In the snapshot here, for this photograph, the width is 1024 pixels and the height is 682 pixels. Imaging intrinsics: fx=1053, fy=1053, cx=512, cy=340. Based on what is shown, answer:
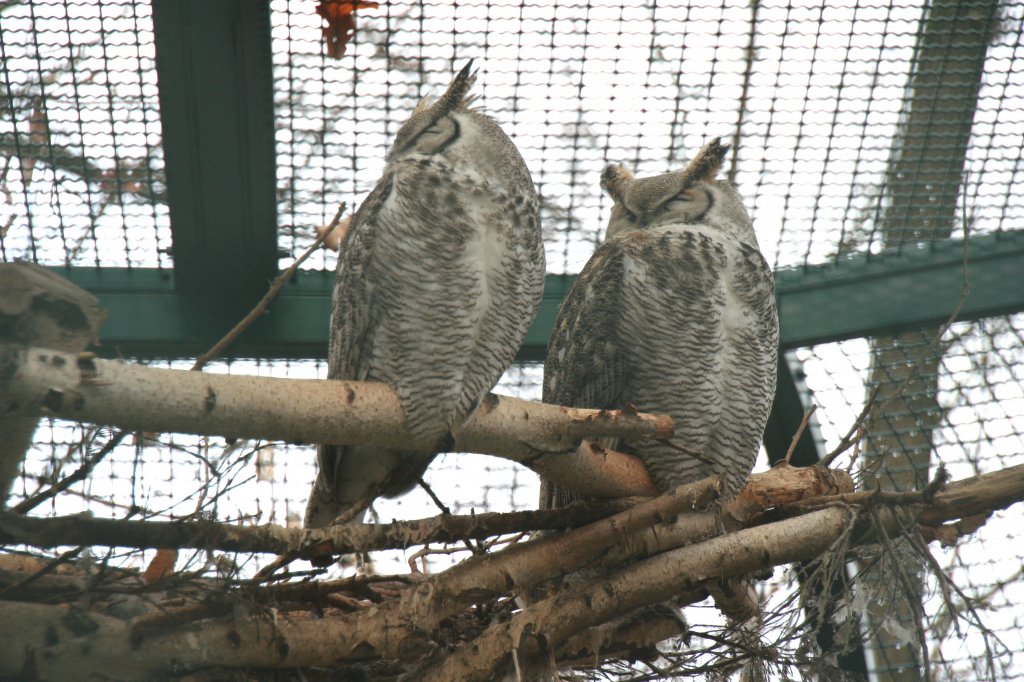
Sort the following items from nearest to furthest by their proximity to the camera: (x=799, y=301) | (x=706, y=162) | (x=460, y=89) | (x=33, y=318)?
(x=33, y=318), (x=460, y=89), (x=706, y=162), (x=799, y=301)

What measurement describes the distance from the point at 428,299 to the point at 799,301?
135 cm

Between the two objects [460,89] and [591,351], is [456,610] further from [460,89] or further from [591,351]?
[460,89]

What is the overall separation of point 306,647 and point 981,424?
2.24 metres

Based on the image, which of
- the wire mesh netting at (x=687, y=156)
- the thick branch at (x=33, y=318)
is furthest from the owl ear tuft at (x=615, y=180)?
the thick branch at (x=33, y=318)

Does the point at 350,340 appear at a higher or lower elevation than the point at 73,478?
higher

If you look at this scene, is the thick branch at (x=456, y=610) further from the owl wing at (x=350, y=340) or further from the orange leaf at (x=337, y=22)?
the orange leaf at (x=337, y=22)

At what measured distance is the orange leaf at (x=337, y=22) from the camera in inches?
95.8

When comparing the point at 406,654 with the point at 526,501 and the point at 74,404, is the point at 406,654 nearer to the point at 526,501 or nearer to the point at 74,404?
the point at 74,404

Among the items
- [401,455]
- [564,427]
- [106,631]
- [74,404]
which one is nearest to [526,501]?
[401,455]

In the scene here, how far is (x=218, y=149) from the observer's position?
2.53 m

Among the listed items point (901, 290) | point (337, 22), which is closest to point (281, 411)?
point (337, 22)

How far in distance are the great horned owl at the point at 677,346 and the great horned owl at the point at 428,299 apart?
254mm

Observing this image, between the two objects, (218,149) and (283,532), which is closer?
(283,532)

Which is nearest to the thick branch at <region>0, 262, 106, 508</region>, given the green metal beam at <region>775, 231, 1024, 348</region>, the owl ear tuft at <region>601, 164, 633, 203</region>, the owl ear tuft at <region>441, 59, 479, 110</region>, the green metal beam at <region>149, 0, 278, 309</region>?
the green metal beam at <region>149, 0, 278, 309</region>
